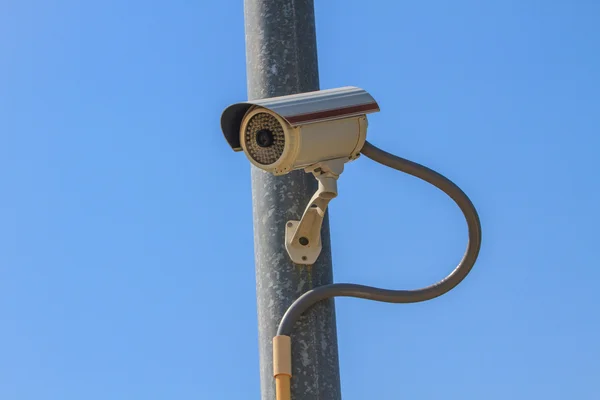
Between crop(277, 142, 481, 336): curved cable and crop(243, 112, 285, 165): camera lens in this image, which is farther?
crop(277, 142, 481, 336): curved cable

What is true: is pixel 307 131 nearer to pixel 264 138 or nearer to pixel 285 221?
pixel 264 138

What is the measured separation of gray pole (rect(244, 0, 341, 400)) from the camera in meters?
4.62

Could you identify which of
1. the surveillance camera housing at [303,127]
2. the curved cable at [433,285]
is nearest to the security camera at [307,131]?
the surveillance camera housing at [303,127]

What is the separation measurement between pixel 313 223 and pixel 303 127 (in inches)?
15.9

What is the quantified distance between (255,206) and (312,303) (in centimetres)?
45

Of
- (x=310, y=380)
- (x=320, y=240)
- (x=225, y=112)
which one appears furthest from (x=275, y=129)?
(x=310, y=380)

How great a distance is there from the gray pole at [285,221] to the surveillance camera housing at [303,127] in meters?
0.31

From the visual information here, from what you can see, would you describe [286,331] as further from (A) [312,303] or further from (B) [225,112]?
(B) [225,112]

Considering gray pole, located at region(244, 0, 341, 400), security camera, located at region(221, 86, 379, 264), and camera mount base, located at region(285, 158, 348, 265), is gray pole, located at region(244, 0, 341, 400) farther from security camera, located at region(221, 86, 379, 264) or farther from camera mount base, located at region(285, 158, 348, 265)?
security camera, located at region(221, 86, 379, 264)

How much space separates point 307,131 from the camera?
4.44 meters

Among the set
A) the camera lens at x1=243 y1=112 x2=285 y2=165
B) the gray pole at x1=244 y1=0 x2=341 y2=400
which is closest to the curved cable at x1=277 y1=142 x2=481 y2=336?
the gray pole at x1=244 y1=0 x2=341 y2=400

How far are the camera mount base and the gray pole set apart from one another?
0.03 meters

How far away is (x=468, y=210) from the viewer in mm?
4691

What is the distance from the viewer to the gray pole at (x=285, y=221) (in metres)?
4.62
